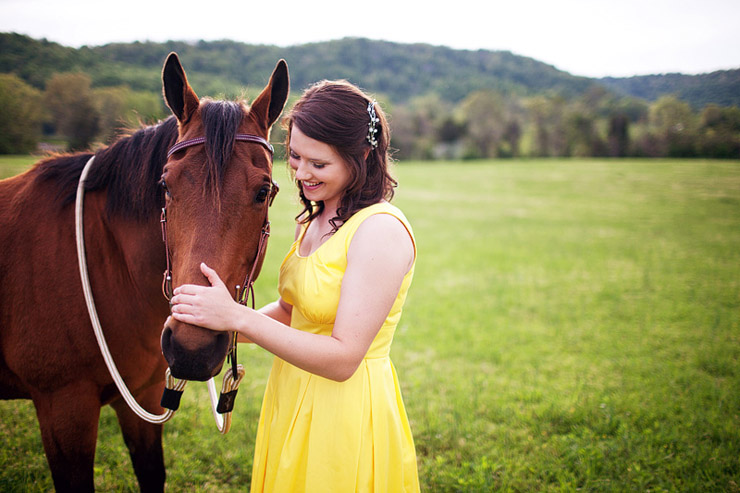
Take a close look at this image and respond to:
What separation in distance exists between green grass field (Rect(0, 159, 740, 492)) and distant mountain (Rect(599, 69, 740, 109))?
3.67 meters

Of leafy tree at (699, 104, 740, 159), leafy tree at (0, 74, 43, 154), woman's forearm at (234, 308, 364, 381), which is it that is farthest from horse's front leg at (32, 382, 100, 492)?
leafy tree at (699, 104, 740, 159)

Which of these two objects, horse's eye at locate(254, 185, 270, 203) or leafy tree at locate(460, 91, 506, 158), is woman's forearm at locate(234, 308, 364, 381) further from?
leafy tree at locate(460, 91, 506, 158)

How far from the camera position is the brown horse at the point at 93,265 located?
1665 millimetres

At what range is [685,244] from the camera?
12.9 metres

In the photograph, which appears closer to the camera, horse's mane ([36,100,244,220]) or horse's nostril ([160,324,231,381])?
horse's nostril ([160,324,231,381])

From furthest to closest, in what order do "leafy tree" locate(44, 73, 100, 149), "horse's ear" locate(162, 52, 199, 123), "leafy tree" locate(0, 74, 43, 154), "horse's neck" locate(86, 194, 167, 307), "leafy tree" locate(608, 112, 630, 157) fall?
"leafy tree" locate(608, 112, 630, 157)
"leafy tree" locate(44, 73, 100, 149)
"leafy tree" locate(0, 74, 43, 154)
"horse's neck" locate(86, 194, 167, 307)
"horse's ear" locate(162, 52, 199, 123)

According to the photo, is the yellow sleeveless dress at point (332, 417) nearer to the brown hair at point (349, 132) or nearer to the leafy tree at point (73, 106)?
the brown hair at point (349, 132)

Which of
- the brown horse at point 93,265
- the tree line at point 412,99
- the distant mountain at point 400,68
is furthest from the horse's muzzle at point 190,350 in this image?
the distant mountain at point 400,68

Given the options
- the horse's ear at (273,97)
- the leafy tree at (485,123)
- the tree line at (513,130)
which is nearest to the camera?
the horse's ear at (273,97)

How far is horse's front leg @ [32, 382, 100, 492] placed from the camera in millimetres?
1908

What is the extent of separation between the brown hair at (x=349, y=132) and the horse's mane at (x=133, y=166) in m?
0.30

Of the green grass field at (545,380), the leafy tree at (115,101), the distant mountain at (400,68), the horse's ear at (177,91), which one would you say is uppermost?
the distant mountain at (400,68)

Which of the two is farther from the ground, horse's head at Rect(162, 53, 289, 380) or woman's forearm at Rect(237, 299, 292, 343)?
horse's head at Rect(162, 53, 289, 380)

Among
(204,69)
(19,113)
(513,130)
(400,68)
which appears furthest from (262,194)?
(400,68)
